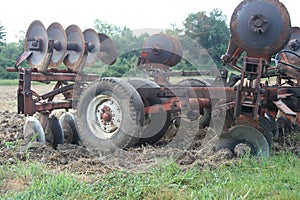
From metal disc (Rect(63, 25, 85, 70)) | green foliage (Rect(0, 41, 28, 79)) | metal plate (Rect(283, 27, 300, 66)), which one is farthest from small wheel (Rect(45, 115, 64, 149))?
green foliage (Rect(0, 41, 28, 79))

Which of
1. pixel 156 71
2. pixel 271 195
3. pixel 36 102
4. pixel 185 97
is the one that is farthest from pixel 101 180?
pixel 156 71

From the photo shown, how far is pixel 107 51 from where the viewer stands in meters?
7.32

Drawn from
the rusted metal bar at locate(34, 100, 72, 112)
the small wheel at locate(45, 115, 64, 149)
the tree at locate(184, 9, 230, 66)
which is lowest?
the small wheel at locate(45, 115, 64, 149)

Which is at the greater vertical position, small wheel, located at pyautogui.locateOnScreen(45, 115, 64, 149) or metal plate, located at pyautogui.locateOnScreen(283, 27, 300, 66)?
metal plate, located at pyautogui.locateOnScreen(283, 27, 300, 66)

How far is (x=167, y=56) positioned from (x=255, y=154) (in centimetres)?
371

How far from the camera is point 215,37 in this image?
18578mm

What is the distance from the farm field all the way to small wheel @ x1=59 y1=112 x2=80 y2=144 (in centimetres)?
94

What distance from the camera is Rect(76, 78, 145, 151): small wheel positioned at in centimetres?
457

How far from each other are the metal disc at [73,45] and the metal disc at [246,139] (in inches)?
123

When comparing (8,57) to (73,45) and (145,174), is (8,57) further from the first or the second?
(145,174)

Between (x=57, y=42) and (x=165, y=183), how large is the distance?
3.77 metres

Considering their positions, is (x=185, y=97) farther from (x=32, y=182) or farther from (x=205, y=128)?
(x=32, y=182)

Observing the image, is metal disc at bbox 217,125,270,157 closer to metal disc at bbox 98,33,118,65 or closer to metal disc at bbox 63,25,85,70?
metal disc at bbox 63,25,85,70

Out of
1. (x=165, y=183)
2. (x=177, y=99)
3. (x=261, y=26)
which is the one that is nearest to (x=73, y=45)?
(x=177, y=99)
